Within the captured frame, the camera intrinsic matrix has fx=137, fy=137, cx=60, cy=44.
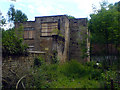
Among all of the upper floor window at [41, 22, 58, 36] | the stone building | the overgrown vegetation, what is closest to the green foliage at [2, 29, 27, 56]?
the overgrown vegetation

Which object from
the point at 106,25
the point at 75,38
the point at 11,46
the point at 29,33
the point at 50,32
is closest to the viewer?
the point at 106,25

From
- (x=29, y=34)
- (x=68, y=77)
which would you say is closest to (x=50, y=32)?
(x=29, y=34)

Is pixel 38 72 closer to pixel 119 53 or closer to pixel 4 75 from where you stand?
pixel 4 75

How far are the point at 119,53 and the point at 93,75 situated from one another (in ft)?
6.02

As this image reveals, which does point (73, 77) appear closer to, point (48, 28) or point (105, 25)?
point (105, 25)

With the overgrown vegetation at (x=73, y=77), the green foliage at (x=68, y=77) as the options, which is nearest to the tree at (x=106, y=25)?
the overgrown vegetation at (x=73, y=77)

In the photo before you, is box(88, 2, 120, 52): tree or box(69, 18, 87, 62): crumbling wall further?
box(69, 18, 87, 62): crumbling wall

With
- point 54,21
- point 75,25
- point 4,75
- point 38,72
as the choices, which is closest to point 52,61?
point 38,72

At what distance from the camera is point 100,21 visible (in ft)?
25.2

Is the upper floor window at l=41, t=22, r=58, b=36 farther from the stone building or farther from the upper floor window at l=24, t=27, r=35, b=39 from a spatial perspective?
the upper floor window at l=24, t=27, r=35, b=39

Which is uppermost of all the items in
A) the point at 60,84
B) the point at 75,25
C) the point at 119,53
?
the point at 75,25

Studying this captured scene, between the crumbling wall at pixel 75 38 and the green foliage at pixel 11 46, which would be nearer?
the green foliage at pixel 11 46

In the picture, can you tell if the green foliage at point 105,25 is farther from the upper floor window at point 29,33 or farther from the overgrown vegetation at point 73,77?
the upper floor window at point 29,33

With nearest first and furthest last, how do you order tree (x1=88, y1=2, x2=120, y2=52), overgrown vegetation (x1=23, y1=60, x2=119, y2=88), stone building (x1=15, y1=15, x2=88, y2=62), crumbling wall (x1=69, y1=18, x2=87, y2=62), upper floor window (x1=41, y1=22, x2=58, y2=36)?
overgrown vegetation (x1=23, y1=60, x2=119, y2=88)
tree (x1=88, y1=2, x2=120, y2=52)
stone building (x1=15, y1=15, x2=88, y2=62)
upper floor window (x1=41, y1=22, x2=58, y2=36)
crumbling wall (x1=69, y1=18, x2=87, y2=62)
